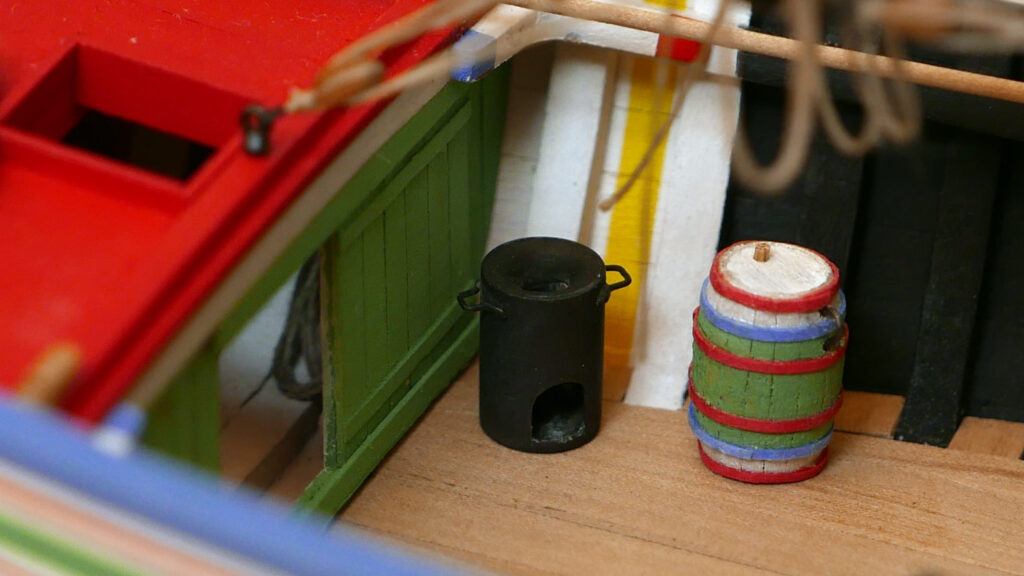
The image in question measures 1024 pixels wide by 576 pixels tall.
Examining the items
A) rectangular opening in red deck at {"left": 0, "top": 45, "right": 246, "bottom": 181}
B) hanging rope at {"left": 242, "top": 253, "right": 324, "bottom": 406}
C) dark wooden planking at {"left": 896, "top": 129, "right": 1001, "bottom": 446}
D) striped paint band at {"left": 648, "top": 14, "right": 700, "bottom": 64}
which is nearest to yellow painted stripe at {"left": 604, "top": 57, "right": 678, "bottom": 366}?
striped paint band at {"left": 648, "top": 14, "right": 700, "bottom": 64}

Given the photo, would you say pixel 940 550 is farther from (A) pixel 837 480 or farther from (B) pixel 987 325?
(B) pixel 987 325

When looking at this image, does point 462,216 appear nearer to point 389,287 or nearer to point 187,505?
point 389,287

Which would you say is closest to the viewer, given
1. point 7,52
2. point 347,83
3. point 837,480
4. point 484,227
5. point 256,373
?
point 347,83

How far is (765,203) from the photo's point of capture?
3.12 m

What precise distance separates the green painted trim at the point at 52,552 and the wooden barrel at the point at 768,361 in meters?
1.39

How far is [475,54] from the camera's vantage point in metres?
2.70

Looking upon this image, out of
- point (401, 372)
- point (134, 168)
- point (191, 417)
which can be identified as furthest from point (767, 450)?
point (134, 168)

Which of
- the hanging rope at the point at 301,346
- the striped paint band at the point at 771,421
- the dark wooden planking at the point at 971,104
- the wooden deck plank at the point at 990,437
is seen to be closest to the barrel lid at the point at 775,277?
the striped paint band at the point at 771,421

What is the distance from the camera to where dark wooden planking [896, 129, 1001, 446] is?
9.41 ft

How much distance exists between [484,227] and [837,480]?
0.99 m

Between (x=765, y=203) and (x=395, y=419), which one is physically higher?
(x=765, y=203)

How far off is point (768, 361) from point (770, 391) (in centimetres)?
7

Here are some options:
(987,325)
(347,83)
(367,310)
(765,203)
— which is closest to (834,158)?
(765,203)

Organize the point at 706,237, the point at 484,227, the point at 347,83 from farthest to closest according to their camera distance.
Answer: the point at 484,227 < the point at 706,237 < the point at 347,83
